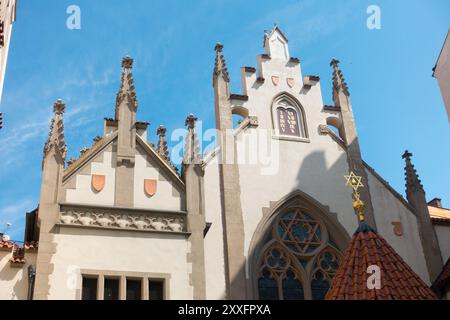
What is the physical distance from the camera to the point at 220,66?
20891 millimetres

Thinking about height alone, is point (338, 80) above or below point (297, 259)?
above

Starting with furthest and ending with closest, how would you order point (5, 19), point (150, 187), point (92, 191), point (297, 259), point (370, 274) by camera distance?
point (297, 259) < point (5, 19) < point (150, 187) < point (92, 191) < point (370, 274)

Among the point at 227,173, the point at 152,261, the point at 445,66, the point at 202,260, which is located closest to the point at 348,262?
the point at 202,260

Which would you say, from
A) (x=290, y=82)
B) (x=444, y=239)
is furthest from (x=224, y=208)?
Result: (x=444, y=239)

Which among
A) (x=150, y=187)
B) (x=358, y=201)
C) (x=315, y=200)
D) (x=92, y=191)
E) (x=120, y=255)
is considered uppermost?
(x=315, y=200)

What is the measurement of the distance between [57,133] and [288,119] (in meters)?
7.65

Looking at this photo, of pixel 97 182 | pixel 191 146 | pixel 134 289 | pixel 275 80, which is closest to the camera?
pixel 134 289

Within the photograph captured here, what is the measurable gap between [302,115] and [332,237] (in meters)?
4.26

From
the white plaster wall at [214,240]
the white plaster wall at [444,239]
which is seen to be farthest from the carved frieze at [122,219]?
the white plaster wall at [444,239]

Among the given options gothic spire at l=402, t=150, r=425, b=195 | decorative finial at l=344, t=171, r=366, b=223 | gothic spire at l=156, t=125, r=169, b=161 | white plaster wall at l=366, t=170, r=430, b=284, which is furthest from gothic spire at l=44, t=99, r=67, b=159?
gothic spire at l=402, t=150, r=425, b=195

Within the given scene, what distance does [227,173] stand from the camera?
18.7 meters

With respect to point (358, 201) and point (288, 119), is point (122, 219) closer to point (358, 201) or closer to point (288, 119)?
point (358, 201)

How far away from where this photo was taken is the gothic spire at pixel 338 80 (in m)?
21.9

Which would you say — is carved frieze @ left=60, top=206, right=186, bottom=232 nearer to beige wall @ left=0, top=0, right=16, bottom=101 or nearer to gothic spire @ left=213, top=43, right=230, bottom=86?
beige wall @ left=0, top=0, right=16, bottom=101
